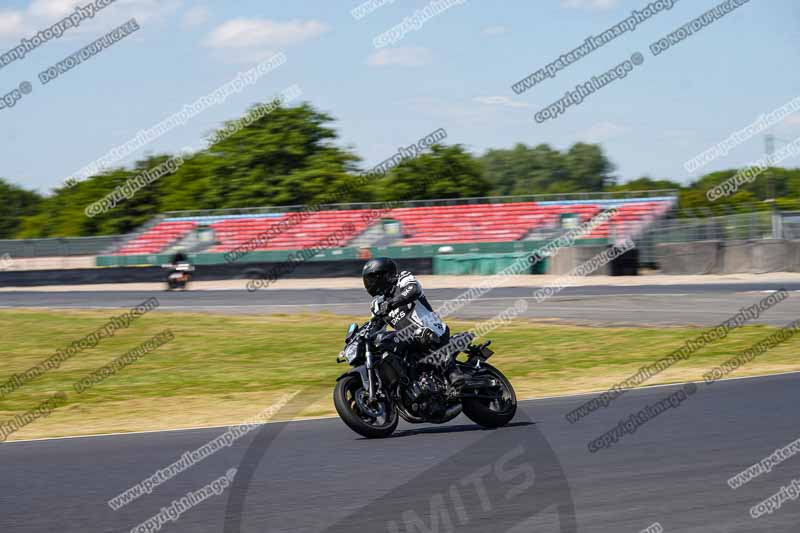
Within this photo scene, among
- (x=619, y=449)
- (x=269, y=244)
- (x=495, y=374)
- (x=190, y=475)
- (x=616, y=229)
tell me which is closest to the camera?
(x=190, y=475)

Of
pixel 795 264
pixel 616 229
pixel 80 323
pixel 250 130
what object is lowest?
pixel 795 264

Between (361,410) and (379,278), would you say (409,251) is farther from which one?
(361,410)

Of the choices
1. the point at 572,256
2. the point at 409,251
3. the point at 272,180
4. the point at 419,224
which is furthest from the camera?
the point at 272,180

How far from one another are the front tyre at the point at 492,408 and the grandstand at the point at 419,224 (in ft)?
102

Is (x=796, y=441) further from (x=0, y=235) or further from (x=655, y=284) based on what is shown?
(x=0, y=235)

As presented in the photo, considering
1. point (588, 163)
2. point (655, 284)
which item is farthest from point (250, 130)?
point (588, 163)

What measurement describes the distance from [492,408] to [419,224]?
35.9 meters

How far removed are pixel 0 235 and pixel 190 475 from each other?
104962mm

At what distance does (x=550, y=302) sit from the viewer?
85.3 ft

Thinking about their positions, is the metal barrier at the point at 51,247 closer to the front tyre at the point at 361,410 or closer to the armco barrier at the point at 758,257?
the armco barrier at the point at 758,257

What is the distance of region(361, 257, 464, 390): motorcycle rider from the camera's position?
8.66m

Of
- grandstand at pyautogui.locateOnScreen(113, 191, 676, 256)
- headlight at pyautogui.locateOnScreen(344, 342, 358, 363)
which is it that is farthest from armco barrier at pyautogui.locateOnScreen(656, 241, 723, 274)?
headlight at pyautogui.locateOnScreen(344, 342, 358, 363)

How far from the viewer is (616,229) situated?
40188 millimetres

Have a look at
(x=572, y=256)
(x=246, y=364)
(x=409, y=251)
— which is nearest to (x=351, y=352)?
(x=246, y=364)
